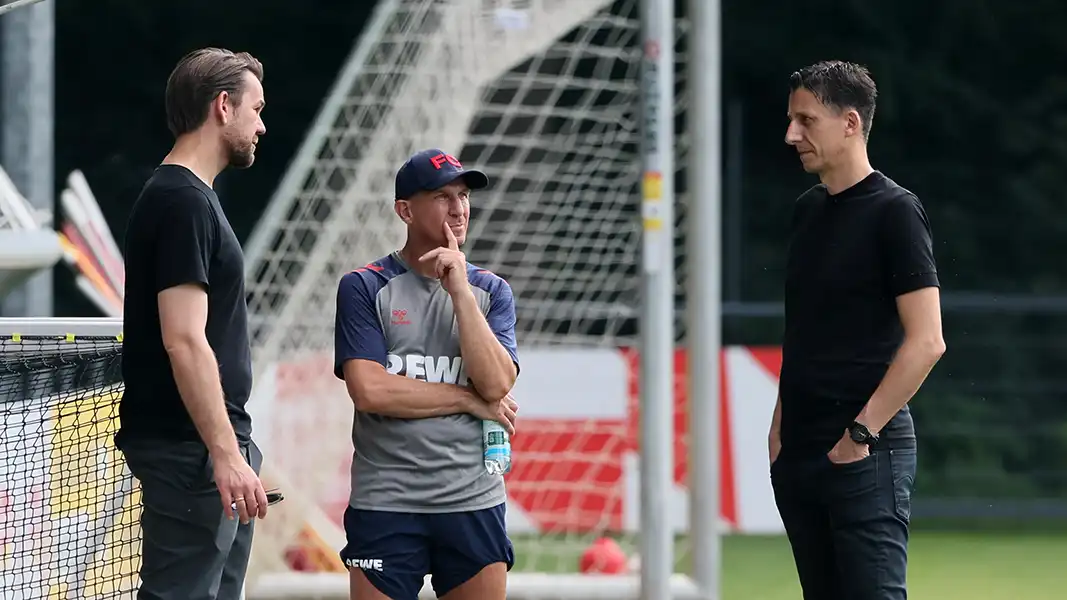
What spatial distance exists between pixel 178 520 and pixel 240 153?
0.84m

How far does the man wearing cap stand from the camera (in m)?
3.92

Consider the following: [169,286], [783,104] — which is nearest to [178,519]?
[169,286]

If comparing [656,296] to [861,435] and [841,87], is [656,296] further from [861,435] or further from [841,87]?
[861,435]

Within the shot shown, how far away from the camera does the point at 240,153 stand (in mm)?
3834

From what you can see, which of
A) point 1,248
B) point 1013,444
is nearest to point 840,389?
point 1,248

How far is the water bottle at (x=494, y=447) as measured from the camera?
398 cm

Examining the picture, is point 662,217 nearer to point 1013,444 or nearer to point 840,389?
point 840,389

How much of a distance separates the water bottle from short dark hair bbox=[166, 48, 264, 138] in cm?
97

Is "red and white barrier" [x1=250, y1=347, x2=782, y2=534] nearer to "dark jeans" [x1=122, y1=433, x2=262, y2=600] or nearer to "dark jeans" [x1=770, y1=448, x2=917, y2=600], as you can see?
"dark jeans" [x1=770, y1=448, x2=917, y2=600]

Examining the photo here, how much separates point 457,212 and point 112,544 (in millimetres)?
1225

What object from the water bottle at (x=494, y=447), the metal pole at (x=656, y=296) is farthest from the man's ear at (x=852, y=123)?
the metal pole at (x=656, y=296)

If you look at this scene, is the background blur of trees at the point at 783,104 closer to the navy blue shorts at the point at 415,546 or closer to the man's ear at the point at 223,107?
the navy blue shorts at the point at 415,546

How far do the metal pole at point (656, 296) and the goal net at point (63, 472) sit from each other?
2533 millimetres

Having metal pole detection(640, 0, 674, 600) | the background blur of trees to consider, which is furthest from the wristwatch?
the background blur of trees
